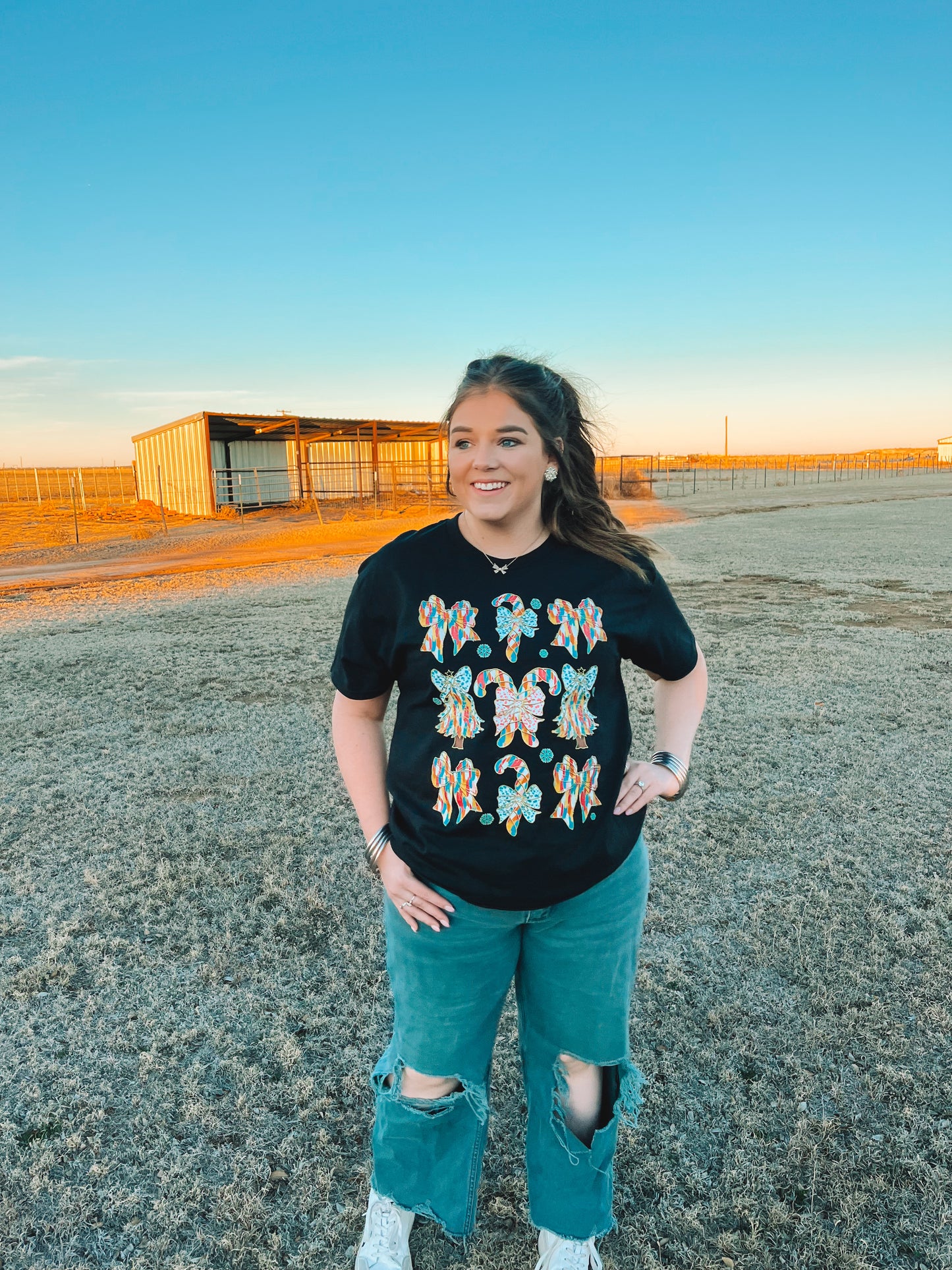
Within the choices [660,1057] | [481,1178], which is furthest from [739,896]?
[481,1178]

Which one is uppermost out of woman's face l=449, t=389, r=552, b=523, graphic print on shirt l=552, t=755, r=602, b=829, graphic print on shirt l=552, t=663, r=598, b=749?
woman's face l=449, t=389, r=552, b=523

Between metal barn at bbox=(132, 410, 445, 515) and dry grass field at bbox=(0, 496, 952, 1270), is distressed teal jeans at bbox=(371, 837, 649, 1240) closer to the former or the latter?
dry grass field at bbox=(0, 496, 952, 1270)

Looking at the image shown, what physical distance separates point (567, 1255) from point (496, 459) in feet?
5.17

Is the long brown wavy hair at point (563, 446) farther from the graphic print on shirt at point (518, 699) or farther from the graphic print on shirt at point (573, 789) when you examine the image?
the graphic print on shirt at point (573, 789)

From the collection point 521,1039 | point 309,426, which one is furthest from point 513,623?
point 309,426

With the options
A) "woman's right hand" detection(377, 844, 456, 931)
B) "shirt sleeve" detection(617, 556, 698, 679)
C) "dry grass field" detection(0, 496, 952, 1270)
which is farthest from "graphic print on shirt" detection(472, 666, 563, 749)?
"dry grass field" detection(0, 496, 952, 1270)

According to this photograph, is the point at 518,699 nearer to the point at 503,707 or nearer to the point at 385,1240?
the point at 503,707

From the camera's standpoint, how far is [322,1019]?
241cm

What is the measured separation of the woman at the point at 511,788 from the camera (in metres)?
1.38

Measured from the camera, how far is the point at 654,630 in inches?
59.2

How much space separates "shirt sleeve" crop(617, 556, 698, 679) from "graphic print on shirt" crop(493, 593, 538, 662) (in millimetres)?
178

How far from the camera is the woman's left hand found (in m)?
1.50

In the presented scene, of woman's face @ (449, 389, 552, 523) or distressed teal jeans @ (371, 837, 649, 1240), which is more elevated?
woman's face @ (449, 389, 552, 523)

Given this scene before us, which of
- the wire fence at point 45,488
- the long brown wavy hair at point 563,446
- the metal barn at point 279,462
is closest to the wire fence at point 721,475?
the long brown wavy hair at point 563,446
